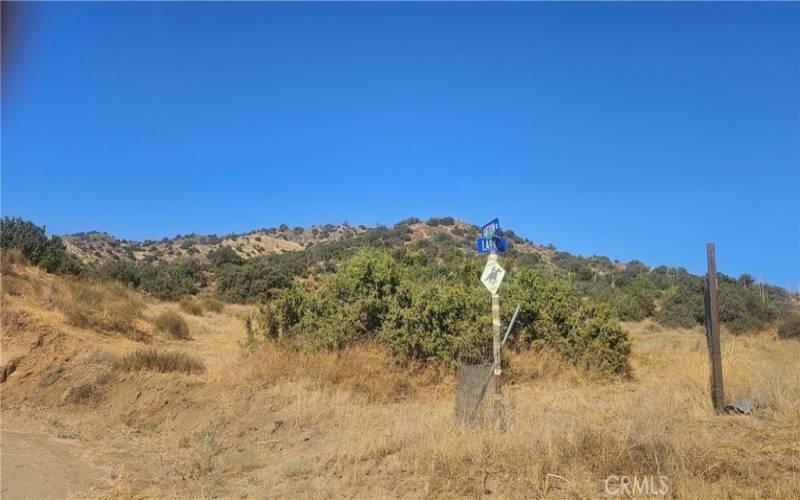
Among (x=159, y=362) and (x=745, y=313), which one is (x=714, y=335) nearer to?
(x=159, y=362)

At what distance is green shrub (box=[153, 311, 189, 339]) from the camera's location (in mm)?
20859

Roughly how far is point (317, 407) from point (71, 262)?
20984 millimetres

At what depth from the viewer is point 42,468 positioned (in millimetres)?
8031

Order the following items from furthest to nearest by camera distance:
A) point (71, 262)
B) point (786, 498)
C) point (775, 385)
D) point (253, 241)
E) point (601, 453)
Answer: point (253, 241)
point (71, 262)
point (775, 385)
point (601, 453)
point (786, 498)

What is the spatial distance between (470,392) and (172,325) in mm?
15509

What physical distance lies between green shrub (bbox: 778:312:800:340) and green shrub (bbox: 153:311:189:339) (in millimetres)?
23045

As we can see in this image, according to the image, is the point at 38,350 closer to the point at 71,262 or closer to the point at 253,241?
the point at 71,262

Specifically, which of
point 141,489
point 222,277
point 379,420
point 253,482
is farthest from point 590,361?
point 222,277

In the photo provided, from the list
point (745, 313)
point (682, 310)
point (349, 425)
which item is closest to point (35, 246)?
point (349, 425)

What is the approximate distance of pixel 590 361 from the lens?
566 inches

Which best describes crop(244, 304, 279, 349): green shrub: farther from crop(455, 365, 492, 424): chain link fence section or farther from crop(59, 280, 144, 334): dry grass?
crop(455, 365, 492, 424): chain link fence section

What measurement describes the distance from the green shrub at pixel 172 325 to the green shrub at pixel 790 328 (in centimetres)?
2304

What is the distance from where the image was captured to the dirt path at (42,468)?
281 inches

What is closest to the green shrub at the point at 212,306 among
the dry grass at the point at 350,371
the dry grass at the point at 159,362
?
the dry grass at the point at 159,362
